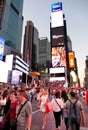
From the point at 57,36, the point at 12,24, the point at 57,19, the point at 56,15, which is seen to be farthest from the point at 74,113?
the point at 12,24

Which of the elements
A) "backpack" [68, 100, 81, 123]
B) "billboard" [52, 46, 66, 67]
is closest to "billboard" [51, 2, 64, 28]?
"billboard" [52, 46, 66, 67]

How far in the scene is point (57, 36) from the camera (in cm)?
11462

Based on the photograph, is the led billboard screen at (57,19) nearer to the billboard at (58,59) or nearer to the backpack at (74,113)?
the billboard at (58,59)

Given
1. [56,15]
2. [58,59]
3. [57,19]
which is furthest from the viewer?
[57,19]

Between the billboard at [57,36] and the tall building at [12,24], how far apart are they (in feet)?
107

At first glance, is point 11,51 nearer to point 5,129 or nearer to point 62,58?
point 62,58

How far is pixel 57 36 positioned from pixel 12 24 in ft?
130

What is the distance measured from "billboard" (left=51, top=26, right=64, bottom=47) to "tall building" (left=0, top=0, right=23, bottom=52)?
32.6m

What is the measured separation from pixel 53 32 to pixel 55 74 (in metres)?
29.7

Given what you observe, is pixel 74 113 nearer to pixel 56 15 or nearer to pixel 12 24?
pixel 56 15

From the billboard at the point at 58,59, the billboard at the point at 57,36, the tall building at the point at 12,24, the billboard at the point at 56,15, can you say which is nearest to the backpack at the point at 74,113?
the billboard at the point at 58,59

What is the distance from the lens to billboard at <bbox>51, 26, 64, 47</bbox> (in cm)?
10944

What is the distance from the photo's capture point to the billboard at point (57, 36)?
109 m

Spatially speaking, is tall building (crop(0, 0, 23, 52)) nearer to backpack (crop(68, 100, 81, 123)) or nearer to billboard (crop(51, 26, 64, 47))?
billboard (crop(51, 26, 64, 47))
